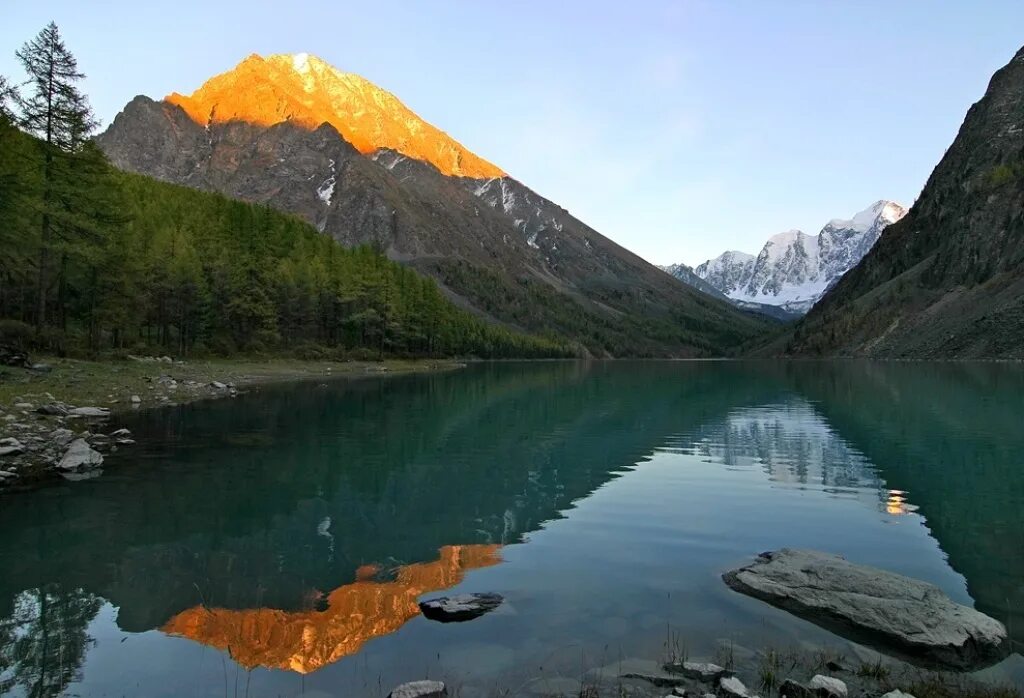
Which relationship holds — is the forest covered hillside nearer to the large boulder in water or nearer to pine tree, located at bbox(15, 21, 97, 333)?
pine tree, located at bbox(15, 21, 97, 333)

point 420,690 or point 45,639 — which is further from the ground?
point 420,690

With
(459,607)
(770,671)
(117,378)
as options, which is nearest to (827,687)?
(770,671)

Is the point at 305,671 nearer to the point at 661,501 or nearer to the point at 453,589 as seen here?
the point at 453,589

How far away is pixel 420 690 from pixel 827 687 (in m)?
5.77

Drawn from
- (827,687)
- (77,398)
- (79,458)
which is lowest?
(827,687)

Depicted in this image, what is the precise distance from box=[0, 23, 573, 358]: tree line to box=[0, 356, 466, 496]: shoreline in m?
6.38

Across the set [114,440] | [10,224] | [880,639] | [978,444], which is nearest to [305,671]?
[880,639]

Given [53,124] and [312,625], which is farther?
[53,124]

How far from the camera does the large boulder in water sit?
10828 millimetres

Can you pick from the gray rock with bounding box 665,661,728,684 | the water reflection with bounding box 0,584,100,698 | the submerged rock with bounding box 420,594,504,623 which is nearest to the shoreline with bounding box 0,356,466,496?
the water reflection with bounding box 0,584,100,698

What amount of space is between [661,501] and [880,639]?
1123 centimetres

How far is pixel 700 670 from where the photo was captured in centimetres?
989

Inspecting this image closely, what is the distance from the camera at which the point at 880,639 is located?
11461 millimetres

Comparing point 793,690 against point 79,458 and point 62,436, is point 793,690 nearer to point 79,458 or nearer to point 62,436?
point 79,458
